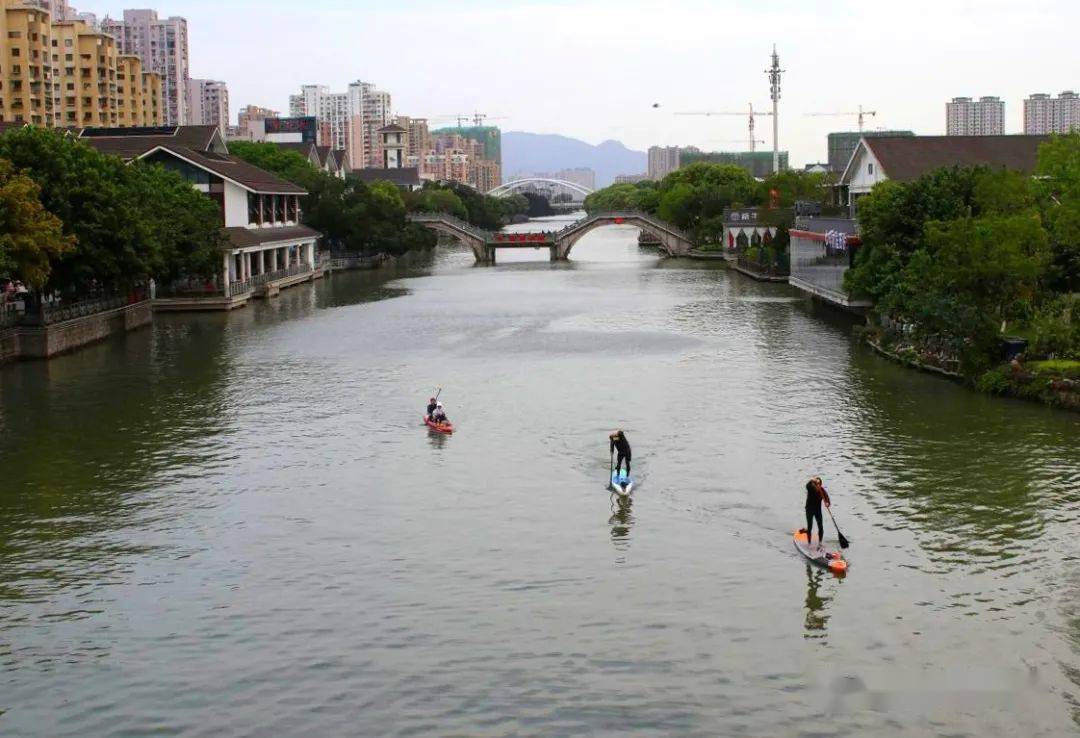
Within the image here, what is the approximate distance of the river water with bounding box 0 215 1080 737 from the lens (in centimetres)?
1716

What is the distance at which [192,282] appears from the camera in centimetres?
6975

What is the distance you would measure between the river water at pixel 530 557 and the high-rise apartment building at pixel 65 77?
107056 mm

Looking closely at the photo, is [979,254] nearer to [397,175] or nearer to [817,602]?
[817,602]

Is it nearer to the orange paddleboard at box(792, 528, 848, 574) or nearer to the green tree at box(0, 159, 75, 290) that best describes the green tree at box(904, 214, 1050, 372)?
the orange paddleboard at box(792, 528, 848, 574)

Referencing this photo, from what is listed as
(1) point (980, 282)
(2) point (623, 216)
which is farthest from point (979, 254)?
(2) point (623, 216)

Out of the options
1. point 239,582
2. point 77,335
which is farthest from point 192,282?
point 239,582

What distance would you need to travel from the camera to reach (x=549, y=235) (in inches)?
4641

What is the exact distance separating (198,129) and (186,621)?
7081 centimetres

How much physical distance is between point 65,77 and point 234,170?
83.8 metres

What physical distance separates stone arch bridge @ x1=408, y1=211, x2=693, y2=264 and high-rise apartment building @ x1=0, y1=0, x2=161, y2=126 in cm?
4805

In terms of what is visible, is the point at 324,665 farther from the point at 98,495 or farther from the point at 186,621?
the point at 98,495

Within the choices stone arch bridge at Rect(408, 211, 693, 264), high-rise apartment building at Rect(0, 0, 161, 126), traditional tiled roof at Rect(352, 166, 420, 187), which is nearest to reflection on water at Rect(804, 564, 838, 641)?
stone arch bridge at Rect(408, 211, 693, 264)

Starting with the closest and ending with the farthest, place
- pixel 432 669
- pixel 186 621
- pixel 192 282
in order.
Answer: pixel 432 669, pixel 186 621, pixel 192 282

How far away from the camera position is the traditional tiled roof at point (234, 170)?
242ft
